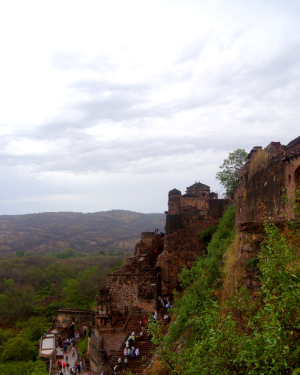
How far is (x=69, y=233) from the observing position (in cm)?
14975

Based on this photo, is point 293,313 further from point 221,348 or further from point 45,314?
point 45,314

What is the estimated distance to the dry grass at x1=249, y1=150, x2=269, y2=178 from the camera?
15920mm

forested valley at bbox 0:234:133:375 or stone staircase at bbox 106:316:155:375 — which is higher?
stone staircase at bbox 106:316:155:375

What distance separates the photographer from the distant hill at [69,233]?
121688 millimetres

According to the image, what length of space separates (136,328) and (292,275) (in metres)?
15.6

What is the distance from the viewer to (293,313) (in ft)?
19.4

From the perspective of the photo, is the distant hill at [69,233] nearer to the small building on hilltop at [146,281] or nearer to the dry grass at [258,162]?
the small building on hilltop at [146,281]

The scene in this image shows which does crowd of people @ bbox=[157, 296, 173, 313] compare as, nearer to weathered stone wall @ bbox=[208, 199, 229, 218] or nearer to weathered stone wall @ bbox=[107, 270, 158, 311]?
weathered stone wall @ bbox=[107, 270, 158, 311]

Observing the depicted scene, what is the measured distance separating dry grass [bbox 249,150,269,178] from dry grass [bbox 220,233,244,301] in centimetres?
486

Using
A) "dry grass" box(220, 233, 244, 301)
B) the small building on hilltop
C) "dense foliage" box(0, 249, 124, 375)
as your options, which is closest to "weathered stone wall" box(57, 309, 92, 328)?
"dense foliage" box(0, 249, 124, 375)

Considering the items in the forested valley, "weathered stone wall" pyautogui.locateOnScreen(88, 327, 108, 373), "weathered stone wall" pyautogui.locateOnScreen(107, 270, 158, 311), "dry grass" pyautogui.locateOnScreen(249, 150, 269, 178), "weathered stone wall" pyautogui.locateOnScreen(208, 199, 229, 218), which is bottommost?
the forested valley

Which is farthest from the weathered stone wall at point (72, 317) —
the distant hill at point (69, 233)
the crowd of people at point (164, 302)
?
the distant hill at point (69, 233)

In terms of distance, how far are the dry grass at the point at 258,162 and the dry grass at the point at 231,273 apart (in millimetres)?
4859

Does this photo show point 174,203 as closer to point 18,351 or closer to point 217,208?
point 217,208
